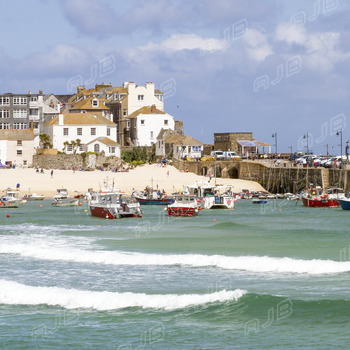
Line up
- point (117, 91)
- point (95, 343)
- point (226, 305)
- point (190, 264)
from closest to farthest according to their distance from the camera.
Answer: point (95, 343)
point (226, 305)
point (190, 264)
point (117, 91)

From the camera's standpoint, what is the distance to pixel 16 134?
9675cm

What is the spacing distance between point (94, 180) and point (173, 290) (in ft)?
203

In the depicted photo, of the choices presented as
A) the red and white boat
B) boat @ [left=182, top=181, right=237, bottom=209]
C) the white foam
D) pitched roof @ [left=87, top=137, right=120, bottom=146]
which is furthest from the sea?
pitched roof @ [left=87, top=137, right=120, bottom=146]

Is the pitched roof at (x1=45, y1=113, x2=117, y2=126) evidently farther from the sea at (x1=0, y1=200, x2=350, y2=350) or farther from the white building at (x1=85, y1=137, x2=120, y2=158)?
the sea at (x1=0, y1=200, x2=350, y2=350)

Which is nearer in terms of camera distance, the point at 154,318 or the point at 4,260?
the point at 154,318

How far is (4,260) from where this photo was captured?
31203 mm

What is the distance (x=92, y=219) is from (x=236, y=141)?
1977 inches

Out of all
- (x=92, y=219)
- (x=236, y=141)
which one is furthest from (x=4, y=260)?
(x=236, y=141)

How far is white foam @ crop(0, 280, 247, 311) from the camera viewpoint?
22.2m

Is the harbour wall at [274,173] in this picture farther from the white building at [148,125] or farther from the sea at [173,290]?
the sea at [173,290]

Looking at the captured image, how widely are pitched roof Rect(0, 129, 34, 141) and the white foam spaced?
2892 inches

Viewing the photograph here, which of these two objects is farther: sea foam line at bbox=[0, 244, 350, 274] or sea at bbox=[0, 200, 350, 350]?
sea foam line at bbox=[0, 244, 350, 274]

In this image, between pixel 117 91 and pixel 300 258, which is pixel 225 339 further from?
pixel 117 91

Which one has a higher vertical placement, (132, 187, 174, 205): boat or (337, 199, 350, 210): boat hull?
(132, 187, 174, 205): boat
